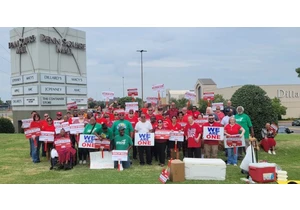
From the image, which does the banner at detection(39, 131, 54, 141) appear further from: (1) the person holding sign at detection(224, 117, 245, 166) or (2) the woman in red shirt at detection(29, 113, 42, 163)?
(1) the person holding sign at detection(224, 117, 245, 166)

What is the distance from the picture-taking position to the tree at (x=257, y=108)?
12.9 metres

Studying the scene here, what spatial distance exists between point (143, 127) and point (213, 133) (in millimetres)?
2476

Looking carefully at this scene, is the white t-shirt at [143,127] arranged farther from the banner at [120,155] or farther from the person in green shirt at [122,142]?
the banner at [120,155]

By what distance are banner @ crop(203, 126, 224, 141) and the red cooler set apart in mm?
2397

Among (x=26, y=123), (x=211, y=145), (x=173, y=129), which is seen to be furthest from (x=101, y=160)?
(x=26, y=123)

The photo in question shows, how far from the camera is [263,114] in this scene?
12984mm

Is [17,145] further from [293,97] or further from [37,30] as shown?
[293,97]

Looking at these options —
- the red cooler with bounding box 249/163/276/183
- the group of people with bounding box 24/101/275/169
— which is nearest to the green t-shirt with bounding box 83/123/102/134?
the group of people with bounding box 24/101/275/169

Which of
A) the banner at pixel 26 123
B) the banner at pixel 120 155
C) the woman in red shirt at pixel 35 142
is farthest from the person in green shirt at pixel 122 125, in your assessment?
the banner at pixel 26 123

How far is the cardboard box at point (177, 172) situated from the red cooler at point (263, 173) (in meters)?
1.92

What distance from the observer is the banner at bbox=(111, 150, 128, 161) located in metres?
9.67
